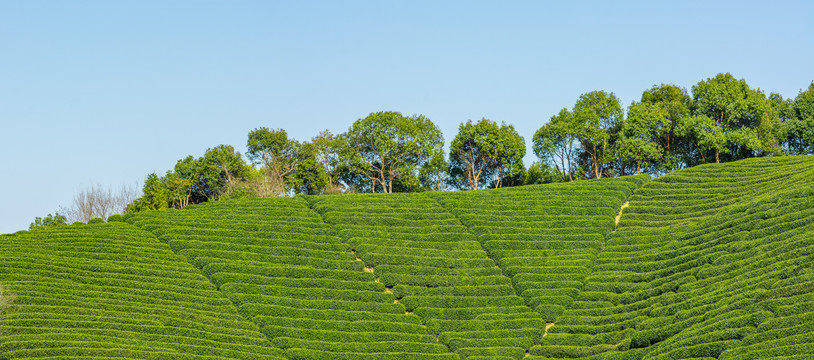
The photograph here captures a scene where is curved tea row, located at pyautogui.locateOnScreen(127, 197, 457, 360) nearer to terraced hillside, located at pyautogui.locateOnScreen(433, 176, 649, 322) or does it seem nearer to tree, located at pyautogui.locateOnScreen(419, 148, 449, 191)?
terraced hillside, located at pyautogui.locateOnScreen(433, 176, 649, 322)

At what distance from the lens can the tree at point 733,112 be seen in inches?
2239

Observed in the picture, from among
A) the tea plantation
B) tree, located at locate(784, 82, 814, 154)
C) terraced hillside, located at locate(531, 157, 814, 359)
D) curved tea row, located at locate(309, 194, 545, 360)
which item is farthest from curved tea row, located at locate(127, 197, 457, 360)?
tree, located at locate(784, 82, 814, 154)

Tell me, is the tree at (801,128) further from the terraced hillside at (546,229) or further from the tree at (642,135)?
the terraced hillside at (546,229)

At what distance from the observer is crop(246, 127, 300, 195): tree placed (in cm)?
6581

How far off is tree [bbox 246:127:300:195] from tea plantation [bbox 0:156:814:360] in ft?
67.2

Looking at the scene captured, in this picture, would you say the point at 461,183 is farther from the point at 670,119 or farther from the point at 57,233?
the point at 57,233

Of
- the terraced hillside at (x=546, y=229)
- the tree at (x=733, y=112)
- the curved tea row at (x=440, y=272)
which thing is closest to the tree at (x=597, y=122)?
the tree at (x=733, y=112)

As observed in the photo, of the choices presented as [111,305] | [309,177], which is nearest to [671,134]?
[309,177]

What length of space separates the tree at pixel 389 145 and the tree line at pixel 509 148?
0.28ft

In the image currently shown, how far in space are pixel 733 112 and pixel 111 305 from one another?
4648cm

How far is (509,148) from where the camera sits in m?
62.7

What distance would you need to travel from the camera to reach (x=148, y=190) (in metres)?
61.8

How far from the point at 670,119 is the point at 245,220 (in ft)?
120

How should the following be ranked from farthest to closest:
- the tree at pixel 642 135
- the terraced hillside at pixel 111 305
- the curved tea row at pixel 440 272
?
the tree at pixel 642 135
the curved tea row at pixel 440 272
the terraced hillside at pixel 111 305
